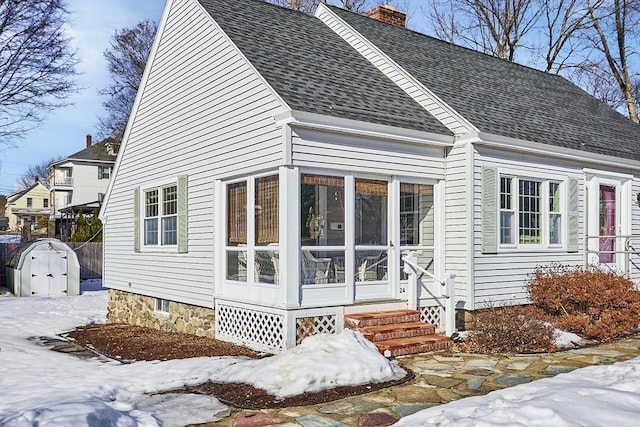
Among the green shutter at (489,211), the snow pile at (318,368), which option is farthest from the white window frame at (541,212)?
the snow pile at (318,368)

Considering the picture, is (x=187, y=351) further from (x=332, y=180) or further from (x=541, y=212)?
(x=541, y=212)

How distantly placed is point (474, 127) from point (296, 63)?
9.99 ft

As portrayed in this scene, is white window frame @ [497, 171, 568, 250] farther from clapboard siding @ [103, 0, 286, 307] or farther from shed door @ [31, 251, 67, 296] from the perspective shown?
shed door @ [31, 251, 67, 296]

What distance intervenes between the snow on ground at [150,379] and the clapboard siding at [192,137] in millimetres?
2373

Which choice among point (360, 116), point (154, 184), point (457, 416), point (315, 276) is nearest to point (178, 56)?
point (154, 184)

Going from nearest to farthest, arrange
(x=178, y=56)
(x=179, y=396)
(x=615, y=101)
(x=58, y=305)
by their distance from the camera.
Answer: (x=179, y=396) → (x=178, y=56) → (x=58, y=305) → (x=615, y=101)

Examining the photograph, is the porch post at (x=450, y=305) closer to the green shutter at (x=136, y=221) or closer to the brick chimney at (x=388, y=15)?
the green shutter at (x=136, y=221)

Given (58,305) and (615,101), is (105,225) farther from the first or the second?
(615,101)

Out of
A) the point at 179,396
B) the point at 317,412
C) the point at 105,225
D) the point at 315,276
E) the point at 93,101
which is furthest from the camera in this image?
the point at 93,101

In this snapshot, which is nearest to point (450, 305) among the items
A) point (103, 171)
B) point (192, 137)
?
point (192, 137)

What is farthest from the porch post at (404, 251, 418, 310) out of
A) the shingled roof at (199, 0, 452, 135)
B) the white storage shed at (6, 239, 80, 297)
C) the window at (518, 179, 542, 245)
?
the white storage shed at (6, 239, 80, 297)

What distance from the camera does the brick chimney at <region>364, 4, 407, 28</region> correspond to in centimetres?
1436

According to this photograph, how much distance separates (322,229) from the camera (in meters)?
8.16

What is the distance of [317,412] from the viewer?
5.20 m
